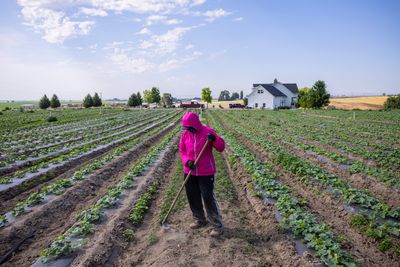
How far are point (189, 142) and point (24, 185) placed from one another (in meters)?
6.68

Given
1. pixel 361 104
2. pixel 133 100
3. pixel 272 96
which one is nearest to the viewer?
pixel 272 96

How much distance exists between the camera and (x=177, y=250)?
203 inches

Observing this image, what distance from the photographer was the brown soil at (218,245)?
15.7 feet

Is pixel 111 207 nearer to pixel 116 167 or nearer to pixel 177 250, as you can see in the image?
pixel 177 250

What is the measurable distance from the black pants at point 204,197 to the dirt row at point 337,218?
2468 millimetres

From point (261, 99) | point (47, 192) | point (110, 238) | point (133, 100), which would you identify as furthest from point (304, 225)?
point (133, 100)

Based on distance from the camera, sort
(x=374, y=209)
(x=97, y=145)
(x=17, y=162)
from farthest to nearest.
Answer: (x=97, y=145), (x=17, y=162), (x=374, y=209)

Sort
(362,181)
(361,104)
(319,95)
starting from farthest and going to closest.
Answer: (361,104)
(319,95)
(362,181)

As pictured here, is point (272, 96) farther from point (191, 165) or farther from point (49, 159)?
point (191, 165)

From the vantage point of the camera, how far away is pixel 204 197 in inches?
224

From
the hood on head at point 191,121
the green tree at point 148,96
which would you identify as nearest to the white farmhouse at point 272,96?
the green tree at point 148,96

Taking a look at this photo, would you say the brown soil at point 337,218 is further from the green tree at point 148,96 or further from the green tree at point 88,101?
the green tree at point 148,96

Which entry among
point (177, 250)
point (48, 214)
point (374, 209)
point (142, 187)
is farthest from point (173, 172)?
point (374, 209)

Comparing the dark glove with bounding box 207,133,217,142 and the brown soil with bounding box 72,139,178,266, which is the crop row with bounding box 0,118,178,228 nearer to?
the brown soil with bounding box 72,139,178,266
